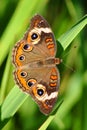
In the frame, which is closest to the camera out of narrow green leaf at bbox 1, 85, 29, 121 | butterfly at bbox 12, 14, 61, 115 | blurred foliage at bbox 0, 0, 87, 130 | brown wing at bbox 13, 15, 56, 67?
narrow green leaf at bbox 1, 85, 29, 121

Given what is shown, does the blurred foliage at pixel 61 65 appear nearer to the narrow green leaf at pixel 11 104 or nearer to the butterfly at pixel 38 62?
the butterfly at pixel 38 62

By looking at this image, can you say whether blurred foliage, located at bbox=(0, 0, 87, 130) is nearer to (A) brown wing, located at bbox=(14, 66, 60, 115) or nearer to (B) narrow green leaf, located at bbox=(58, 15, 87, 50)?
(A) brown wing, located at bbox=(14, 66, 60, 115)

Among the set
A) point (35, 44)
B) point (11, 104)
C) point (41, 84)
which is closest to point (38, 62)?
point (35, 44)

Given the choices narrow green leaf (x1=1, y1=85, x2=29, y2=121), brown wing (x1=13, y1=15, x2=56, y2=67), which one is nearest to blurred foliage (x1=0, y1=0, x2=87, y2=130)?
brown wing (x1=13, y1=15, x2=56, y2=67)

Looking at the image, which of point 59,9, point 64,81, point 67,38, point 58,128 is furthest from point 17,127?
point 59,9

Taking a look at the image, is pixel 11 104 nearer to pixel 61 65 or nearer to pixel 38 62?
pixel 38 62

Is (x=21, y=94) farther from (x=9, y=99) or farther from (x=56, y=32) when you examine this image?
(x=56, y=32)
